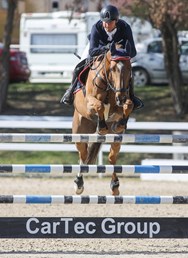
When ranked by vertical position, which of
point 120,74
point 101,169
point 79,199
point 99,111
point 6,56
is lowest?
point 6,56

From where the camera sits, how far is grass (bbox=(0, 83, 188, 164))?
18.6 meters

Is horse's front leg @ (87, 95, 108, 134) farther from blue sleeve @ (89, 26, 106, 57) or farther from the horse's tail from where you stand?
the horse's tail

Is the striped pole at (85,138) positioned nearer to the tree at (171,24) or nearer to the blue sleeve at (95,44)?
the blue sleeve at (95,44)

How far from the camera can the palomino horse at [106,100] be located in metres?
8.98

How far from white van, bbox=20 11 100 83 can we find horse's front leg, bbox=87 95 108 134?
21.5m

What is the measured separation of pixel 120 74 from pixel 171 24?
12993 mm

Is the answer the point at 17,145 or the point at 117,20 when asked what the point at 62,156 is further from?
the point at 117,20

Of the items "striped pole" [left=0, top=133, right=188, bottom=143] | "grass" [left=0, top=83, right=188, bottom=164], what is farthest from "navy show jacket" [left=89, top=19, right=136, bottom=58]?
"grass" [left=0, top=83, right=188, bottom=164]

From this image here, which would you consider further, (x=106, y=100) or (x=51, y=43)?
(x=51, y=43)

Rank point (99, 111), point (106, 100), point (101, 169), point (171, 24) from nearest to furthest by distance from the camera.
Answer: point (101, 169) < point (99, 111) < point (106, 100) < point (171, 24)

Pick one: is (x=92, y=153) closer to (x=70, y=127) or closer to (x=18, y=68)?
(x=70, y=127)

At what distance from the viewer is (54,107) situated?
23203mm

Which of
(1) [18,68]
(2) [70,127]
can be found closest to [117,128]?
(2) [70,127]

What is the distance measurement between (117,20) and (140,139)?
179 cm
